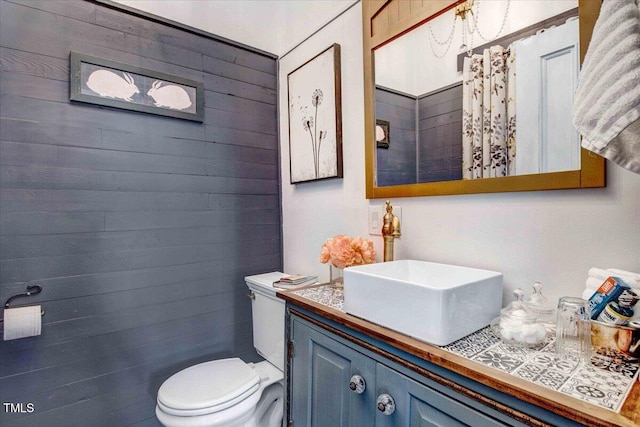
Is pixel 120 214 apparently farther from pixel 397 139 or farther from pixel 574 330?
pixel 574 330

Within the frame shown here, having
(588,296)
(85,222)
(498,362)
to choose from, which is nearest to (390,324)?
(498,362)

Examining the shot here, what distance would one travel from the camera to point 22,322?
4.19 ft

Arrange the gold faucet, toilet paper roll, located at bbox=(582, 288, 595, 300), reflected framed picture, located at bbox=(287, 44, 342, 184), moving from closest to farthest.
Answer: toilet paper roll, located at bbox=(582, 288, 595, 300)
the gold faucet
reflected framed picture, located at bbox=(287, 44, 342, 184)

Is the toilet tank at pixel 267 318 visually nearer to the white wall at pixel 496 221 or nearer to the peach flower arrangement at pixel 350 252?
the white wall at pixel 496 221

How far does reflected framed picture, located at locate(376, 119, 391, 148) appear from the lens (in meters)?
1.35

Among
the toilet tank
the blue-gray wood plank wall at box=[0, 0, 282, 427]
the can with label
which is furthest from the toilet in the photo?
the can with label

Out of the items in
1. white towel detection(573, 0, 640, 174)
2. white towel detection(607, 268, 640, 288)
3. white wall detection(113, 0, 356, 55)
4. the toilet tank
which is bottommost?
the toilet tank

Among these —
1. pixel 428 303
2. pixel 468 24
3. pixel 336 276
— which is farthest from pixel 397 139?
pixel 428 303

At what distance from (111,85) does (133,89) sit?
92 millimetres

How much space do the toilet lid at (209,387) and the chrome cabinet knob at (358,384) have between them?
2.30 feet

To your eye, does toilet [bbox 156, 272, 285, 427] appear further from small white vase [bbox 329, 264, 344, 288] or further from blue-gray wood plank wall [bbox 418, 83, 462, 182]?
blue-gray wood plank wall [bbox 418, 83, 462, 182]

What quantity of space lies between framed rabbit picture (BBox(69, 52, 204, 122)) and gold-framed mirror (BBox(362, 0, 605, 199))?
3.19 ft

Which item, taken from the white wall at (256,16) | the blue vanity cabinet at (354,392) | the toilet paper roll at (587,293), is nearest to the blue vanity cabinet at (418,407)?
the blue vanity cabinet at (354,392)

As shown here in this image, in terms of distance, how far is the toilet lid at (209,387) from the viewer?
1.27 metres
